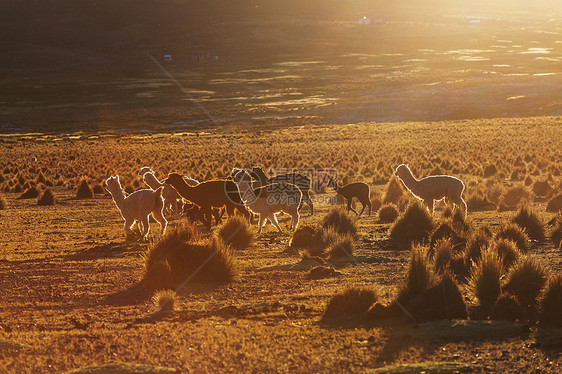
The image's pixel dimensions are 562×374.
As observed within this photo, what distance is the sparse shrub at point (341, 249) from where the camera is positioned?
1383 centimetres

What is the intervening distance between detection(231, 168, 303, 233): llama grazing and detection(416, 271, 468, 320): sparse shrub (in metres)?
7.55

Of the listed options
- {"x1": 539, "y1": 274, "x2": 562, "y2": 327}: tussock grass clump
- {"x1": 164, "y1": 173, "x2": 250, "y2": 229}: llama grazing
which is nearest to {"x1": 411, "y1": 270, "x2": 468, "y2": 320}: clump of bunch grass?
{"x1": 539, "y1": 274, "x2": 562, "y2": 327}: tussock grass clump

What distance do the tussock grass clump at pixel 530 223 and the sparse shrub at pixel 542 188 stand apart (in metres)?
8.06

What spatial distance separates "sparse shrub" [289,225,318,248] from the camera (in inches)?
599

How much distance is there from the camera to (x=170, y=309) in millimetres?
9672

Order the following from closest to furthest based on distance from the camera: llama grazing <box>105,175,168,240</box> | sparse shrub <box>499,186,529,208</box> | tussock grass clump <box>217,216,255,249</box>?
tussock grass clump <box>217,216,255,249</box> < llama grazing <box>105,175,168,240</box> < sparse shrub <box>499,186,529,208</box>

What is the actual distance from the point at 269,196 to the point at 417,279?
7340mm

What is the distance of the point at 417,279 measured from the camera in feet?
31.2

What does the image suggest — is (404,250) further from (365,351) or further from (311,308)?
(365,351)

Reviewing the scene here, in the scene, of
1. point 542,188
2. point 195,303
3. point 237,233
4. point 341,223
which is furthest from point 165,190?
point 542,188

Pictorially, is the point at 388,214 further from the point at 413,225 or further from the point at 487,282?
the point at 487,282

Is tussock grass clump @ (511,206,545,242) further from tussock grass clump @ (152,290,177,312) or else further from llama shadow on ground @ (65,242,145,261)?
tussock grass clump @ (152,290,177,312)

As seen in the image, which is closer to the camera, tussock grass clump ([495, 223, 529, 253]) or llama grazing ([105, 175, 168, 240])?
tussock grass clump ([495, 223, 529, 253])

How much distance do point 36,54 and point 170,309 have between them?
531 feet
